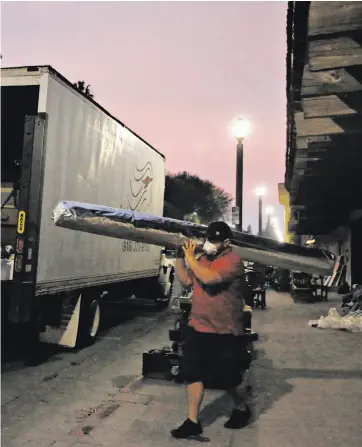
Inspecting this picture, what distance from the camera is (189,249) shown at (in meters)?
4.66

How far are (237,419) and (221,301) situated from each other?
1179mm

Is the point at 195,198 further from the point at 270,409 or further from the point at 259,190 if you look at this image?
the point at 270,409

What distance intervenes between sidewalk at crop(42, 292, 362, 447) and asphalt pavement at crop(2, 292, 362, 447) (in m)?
0.01

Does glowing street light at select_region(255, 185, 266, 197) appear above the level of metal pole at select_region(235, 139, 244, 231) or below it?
above

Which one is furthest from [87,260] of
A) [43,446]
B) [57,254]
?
[43,446]

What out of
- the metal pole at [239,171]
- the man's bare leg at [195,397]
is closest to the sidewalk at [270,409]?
the man's bare leg at [195,397]

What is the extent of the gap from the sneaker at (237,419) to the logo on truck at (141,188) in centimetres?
617

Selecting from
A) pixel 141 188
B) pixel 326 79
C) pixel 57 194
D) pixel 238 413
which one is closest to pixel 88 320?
pixel 57 194

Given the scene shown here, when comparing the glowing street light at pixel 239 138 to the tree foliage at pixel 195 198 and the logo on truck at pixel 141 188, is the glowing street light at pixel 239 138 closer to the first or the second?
the logo on truck at pixel 141 188

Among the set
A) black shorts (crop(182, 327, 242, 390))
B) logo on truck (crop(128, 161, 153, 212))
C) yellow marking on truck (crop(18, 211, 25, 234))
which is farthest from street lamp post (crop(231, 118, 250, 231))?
black shorts (crop(182, 327, 242, 390))

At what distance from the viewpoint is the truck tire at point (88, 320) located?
8.03m

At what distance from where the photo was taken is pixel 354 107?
185 inches

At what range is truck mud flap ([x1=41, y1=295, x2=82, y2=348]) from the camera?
751 cm

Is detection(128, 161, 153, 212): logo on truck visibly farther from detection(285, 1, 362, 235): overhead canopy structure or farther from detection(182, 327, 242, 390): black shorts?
detection(182, 327, 242, 390): black shorts
